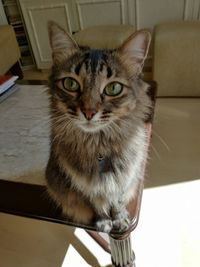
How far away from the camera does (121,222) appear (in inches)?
30.0

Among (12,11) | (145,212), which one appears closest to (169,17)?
(12,11)

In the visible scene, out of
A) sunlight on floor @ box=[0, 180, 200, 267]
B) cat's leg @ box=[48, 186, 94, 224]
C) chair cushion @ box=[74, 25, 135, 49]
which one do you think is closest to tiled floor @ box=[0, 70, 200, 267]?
sunlight on floor @ box=[0, 180, 200, 267]

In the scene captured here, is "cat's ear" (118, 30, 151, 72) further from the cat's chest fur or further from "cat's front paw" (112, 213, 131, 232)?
"cat's front paw" (112, 213, 131, 232)

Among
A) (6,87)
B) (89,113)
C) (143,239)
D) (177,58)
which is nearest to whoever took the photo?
(89,113)

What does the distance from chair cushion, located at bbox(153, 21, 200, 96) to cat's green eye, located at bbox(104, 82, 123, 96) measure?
1476 mm

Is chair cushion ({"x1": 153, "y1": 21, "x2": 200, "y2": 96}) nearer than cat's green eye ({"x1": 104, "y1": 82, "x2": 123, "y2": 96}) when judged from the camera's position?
No

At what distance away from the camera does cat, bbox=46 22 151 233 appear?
66 cm

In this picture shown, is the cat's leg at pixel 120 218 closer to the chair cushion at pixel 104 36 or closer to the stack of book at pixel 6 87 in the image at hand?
the stack of book at pixel 6 87

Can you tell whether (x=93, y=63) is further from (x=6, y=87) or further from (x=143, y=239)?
(x=6, y=87)

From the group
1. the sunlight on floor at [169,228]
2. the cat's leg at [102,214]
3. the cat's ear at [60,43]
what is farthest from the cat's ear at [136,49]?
the sunlight on floor at [169,228]

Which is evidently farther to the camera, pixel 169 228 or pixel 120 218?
pixel 169 228

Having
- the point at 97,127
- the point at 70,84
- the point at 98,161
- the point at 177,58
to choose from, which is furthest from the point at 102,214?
the point at 177,58

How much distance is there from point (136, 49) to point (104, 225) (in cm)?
54

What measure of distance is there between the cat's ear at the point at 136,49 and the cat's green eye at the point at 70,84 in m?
0.16
